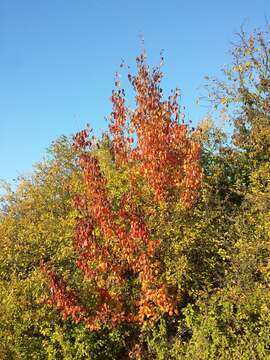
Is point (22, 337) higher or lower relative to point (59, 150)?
lower

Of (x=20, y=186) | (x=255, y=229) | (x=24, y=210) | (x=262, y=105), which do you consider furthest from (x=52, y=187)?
(x=255, y=229)

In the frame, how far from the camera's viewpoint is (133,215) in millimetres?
14000

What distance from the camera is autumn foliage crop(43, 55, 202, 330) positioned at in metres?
14.0

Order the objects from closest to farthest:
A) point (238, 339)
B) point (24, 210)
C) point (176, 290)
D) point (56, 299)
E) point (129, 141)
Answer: point (238, 339) → point (56, 299) → point (176, 290) → point (129, 141) → point (24, 210)

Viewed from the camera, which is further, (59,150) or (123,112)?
A: (59,150)

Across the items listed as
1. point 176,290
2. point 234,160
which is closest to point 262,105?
point 234,160

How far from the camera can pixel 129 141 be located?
57.4 ft

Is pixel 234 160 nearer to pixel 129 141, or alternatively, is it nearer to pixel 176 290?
pixel 129 141

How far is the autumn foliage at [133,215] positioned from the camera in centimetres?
1400

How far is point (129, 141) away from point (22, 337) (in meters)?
8.30

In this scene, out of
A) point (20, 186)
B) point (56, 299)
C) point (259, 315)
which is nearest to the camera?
point (259, 315)

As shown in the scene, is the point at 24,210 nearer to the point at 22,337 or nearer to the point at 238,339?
the point at 22,337

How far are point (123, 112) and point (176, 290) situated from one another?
734 centimetres

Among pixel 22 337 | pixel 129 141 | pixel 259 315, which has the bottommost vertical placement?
pixel 22 337
